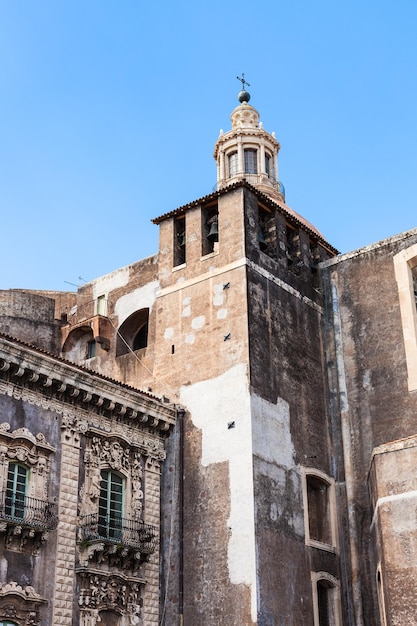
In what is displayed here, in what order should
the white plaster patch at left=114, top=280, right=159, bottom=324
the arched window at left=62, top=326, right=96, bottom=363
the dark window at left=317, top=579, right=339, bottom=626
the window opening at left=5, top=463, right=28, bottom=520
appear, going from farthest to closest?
the arched window at left=62, top=326, right=96, bottom=363 < the white plaster patch at left=114, top=280, right=159, bottom=324 < the dark window at left=317, top=579, right=339, bottom=626 < the window opening at left=5, top=463, right=28, bottom=520

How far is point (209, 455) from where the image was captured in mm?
22062

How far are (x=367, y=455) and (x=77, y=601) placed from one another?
836 cm

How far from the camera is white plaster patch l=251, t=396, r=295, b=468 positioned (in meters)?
21.6

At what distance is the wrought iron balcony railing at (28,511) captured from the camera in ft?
60.1

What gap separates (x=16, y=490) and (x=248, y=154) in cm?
2417

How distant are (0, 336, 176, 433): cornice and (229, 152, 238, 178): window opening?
60.8 feet

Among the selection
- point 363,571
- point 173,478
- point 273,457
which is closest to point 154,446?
point 173,478

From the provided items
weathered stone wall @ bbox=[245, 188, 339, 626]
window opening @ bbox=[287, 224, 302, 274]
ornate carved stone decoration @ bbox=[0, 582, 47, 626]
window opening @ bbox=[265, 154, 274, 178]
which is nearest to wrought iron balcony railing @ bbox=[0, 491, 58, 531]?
ornate carved stone decoration @ bbox=[0, 582, 47, 626]

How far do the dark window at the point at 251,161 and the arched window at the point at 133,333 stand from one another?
46.7 feet

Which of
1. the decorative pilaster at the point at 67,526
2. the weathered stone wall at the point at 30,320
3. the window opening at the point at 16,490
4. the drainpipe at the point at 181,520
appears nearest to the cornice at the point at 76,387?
A: the drainpipe at the point at 181,520

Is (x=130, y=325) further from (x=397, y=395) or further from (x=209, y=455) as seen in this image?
(x=397, y=395)

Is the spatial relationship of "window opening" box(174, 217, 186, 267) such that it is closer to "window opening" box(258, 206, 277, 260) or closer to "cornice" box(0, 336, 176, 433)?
"window opening" box(258, 206, 277, 260)

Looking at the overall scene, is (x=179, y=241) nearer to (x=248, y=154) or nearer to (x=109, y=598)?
(x=109, y=598)

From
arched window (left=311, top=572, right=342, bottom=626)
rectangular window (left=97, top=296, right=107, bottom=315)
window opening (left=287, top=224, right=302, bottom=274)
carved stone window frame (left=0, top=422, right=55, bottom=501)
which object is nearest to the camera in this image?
carved stone window frame (left=0, top=422, right=55, bottom=501)
